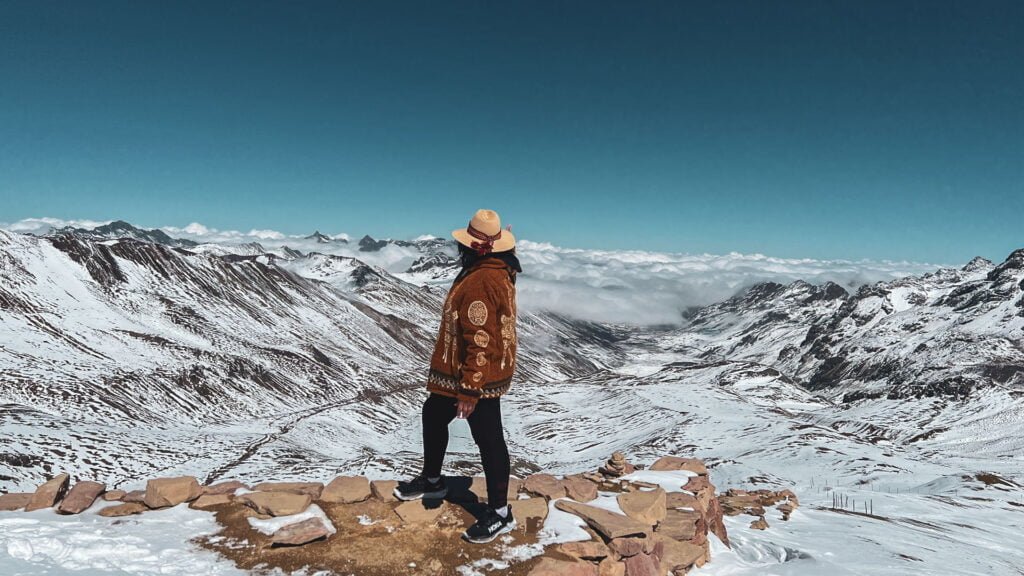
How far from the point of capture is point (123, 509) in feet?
31.7

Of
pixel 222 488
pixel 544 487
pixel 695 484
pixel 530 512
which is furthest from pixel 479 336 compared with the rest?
pixel 695 484

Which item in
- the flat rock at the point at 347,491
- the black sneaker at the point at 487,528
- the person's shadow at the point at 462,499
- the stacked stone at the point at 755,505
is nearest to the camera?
the black sneaker at the point at 487,528

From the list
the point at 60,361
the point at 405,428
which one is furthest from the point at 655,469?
the point at 405,428

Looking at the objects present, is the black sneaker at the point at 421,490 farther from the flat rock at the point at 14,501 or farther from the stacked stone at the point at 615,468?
the flat rock at the point at 14,501

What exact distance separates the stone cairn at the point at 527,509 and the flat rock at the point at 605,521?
→ 2 centimetres

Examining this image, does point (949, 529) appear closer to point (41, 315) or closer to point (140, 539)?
point (140, 539)

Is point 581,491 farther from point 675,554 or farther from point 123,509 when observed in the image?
point 123,509

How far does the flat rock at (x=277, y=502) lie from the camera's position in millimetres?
9609

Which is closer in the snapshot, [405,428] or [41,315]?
[41,315]

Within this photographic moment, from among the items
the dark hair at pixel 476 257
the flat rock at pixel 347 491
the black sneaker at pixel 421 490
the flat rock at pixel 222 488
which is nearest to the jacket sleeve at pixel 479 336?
the dark hair at pixel 476 257

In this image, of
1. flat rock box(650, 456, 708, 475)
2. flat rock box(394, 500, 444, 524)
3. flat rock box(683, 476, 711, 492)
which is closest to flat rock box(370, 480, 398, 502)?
flat rock box(394, 500, 444, 524)

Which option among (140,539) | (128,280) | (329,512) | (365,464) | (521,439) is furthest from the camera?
(128,280)

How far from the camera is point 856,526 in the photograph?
895 inches

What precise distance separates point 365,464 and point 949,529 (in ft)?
161
